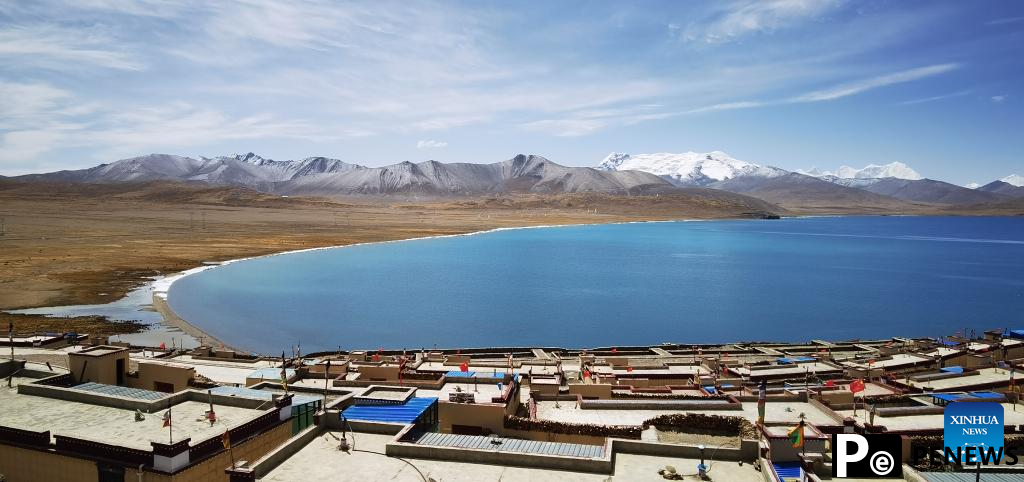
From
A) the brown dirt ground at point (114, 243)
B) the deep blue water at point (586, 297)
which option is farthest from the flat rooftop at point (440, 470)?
the brown dirt ground at point (114, 243)

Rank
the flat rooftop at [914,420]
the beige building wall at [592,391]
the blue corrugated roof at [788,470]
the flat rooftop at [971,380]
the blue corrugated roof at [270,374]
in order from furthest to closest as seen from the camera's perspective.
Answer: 1. the flat rooftop at [971,380]
2. the blue corrugated roof at [270,374]
3. the beige building wall at [592,391]
4. the flat rooftop at [914,420]
5. the blue corrugated roof at [788,470]

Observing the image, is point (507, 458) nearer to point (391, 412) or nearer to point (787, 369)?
point (391, 412)

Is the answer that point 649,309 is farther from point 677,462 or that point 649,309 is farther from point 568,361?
point 677,462

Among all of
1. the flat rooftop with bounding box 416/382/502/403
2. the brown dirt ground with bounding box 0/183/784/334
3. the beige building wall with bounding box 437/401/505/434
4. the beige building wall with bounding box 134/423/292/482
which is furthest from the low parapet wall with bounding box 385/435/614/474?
the brown dirt ground with bounding box 0/183/784/334

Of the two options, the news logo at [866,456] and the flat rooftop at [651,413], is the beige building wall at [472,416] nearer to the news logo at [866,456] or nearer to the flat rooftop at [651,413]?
the flat rooftop at [651,413]

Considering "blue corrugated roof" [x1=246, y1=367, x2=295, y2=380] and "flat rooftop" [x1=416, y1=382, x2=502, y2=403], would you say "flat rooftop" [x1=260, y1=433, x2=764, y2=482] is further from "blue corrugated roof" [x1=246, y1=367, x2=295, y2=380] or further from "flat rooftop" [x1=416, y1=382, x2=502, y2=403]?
"blue corrugated roof" [x1=246, y1=367, x2=295, y2=380]

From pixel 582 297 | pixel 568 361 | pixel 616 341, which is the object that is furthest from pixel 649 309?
pixel 568 361
